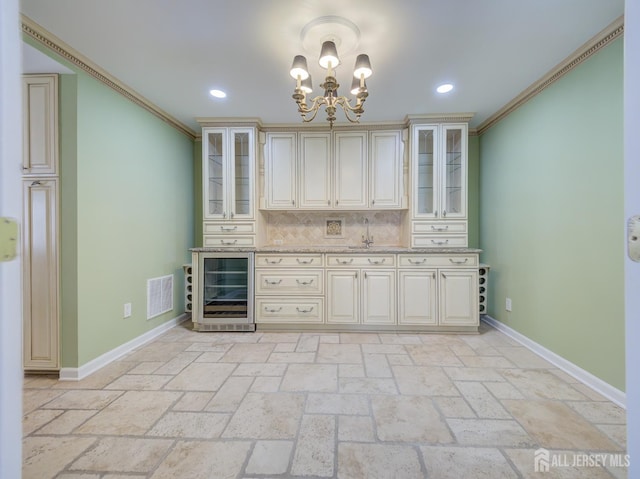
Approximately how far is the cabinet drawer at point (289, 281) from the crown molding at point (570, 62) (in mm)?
2723

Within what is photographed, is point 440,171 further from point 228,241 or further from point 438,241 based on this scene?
point 228,241

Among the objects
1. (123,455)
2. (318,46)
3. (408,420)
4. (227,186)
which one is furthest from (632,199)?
(227,186)

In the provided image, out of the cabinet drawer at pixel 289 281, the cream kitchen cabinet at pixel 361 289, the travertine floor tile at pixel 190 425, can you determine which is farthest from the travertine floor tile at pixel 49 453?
the cream kitchen cabinet at pixel 361 289

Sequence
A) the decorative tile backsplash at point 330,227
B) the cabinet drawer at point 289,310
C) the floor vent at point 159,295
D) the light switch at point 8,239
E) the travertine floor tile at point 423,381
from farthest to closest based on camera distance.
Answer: the decorative tile backsplash at point 330,227, the cabinet drawer at point 289,310, the floor vent at point 159,295, the travertine floor tile at point 423,381, the light switch at point 8,239

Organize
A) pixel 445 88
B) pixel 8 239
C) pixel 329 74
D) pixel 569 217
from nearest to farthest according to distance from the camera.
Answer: pixel 8 239 → pixel 329 74 → pixel 569 217 → pixel 445 88

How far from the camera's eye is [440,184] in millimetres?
3314

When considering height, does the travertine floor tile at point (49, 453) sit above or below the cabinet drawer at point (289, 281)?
below

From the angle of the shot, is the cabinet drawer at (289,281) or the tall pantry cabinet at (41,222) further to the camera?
the cabinet drawer at (289,281)

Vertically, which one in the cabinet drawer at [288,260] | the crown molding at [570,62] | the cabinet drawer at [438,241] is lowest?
the cabinet drawer at [288,260]

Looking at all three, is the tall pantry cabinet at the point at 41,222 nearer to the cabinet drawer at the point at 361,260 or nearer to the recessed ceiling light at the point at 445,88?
the cabinet drawer at the point at 361,260

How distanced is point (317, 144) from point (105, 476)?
3382 millimetres

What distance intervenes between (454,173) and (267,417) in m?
3.16

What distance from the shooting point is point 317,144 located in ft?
11.7

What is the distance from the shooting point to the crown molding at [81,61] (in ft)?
6.18
